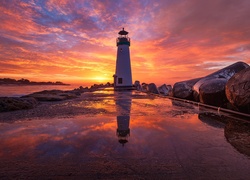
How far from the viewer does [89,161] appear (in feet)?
8.55

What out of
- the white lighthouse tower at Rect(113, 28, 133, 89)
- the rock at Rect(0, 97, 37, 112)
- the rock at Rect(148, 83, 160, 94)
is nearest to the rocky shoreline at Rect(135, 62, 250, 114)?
the rock at Rect(0, 97, 37, 112)

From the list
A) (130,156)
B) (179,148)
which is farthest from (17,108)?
(179,148)

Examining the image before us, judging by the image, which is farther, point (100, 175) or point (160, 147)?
point (160, 147)

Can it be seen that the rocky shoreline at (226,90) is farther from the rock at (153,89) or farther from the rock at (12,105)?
the rock at (153,89)

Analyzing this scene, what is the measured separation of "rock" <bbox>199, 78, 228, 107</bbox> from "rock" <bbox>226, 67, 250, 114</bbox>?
1631mm

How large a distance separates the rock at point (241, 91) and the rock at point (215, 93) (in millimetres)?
1631

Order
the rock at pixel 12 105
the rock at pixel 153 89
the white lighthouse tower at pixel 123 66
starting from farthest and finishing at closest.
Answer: the white lighthouse tower at pixel 123 66 → the rock at pixel 153 89 → the rock at pixel 12 105

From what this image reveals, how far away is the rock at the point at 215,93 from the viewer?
8.10 meters

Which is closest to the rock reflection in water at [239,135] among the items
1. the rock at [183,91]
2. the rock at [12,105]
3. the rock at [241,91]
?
the rock at [241,91]

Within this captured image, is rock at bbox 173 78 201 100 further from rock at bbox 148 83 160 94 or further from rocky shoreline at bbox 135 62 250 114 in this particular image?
rock at bbox 148 83 160 94

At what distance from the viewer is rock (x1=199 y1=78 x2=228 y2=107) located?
810cm

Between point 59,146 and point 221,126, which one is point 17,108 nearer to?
point 59,146

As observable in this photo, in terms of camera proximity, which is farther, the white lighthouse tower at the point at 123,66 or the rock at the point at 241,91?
the white lighthouse tower at the point at 123,66

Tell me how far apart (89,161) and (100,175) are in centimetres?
46
